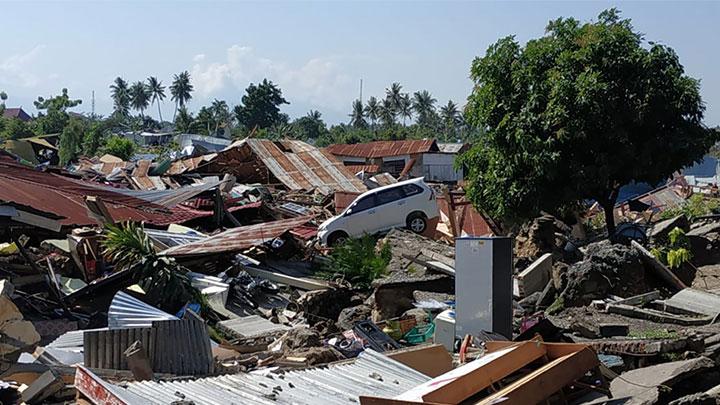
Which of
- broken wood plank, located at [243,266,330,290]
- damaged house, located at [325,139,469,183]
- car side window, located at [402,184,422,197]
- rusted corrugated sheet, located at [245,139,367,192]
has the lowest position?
broken wood plank, located at [243,266,330,290]

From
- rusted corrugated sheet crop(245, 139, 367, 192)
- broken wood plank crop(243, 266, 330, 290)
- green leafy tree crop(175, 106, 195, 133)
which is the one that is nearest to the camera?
broken wood plank crop(243, 266, 330, 290)

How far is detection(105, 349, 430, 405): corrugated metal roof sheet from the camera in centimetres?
519

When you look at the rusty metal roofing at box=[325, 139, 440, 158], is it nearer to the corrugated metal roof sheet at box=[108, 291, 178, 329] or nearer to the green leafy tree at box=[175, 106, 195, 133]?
the green leafy tree at box=[175, 106, 195, 133]

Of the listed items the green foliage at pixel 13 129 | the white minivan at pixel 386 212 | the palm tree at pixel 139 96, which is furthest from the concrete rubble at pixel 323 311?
the palm tree at pixel 139 96

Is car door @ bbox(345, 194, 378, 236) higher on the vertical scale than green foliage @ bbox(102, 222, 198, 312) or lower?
higher

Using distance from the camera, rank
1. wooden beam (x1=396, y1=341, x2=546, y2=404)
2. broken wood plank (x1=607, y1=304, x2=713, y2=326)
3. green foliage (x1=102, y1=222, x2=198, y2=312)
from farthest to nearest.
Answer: green foliage (x1=102, y1=222, x2=198, y2=312) → broken wood plank (x1=607, y1=304, x2=713, y2=326) → wooden beam (x1=396, y1=341, x2=546, y2=404)

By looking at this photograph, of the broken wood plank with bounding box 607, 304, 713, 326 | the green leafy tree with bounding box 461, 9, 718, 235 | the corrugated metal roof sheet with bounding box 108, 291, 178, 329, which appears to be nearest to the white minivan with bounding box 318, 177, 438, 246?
the green leafy tree with bounding box 461, 9, 718, 235

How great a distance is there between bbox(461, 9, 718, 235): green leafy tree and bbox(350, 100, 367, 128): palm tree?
274ft

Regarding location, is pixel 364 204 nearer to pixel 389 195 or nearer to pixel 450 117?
pixel 389 195

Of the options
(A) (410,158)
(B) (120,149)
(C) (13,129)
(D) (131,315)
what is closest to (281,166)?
(B) (120,149)

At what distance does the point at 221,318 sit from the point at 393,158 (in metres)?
39.8

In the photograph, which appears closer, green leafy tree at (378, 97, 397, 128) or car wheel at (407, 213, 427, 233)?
car wheel at (407, 213, 427, 233)

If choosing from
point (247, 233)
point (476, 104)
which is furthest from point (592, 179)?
point (247, 233)

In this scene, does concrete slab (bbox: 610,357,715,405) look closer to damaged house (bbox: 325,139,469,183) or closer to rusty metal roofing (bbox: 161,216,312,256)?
rusty metal roofing (bbox: 161,216,312,256)
